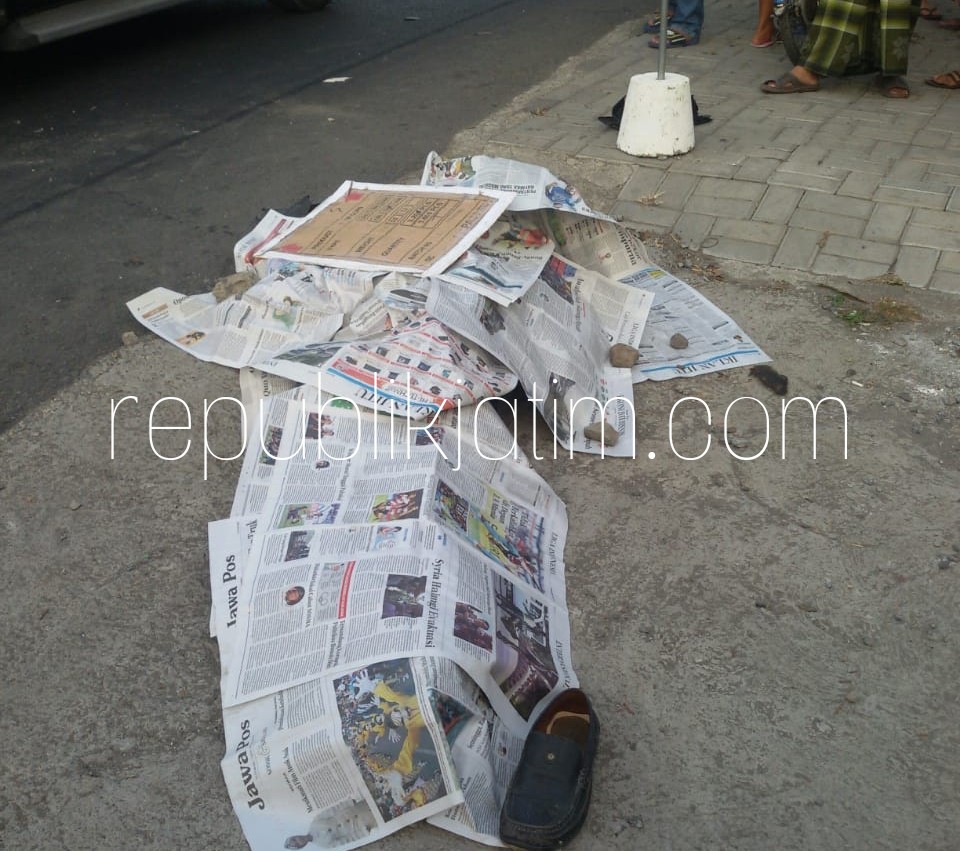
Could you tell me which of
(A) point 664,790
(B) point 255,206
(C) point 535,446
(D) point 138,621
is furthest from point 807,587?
(B) point 255,206

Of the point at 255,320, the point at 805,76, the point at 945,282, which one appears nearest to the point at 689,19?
the point at 805,76

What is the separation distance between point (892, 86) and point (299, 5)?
3.85m

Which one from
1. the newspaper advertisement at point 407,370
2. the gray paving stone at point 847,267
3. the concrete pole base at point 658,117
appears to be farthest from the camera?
the concrete pole base at point 658,117

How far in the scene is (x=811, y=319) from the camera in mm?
2832

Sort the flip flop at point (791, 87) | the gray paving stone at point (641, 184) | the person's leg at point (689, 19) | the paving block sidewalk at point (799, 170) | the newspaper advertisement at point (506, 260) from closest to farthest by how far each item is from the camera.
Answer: the newspaper advertisement at point (506, 260) < the paving block sidewalk at point (799, 170) < the gray paving stone at point (641, 184) < the flip flop at point (791, 87) < the person's leg at point (689, 19)

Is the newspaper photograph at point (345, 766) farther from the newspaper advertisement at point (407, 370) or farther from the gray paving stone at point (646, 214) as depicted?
the gray paving stone at point (646, 214)

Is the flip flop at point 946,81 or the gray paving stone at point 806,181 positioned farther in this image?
the flip flop at point 946,81

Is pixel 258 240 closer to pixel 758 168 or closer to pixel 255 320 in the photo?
pixel 255 320

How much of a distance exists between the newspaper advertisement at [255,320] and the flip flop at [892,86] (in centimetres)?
291

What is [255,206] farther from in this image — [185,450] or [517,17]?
[517,17]

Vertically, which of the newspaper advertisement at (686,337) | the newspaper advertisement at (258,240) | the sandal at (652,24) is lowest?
the sandal at (652,24)

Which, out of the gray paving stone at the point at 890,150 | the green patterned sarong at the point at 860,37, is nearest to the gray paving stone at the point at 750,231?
the gray paving stone at the point at 890,150

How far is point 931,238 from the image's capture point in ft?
10.2

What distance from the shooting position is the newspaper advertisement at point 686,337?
2625mm
